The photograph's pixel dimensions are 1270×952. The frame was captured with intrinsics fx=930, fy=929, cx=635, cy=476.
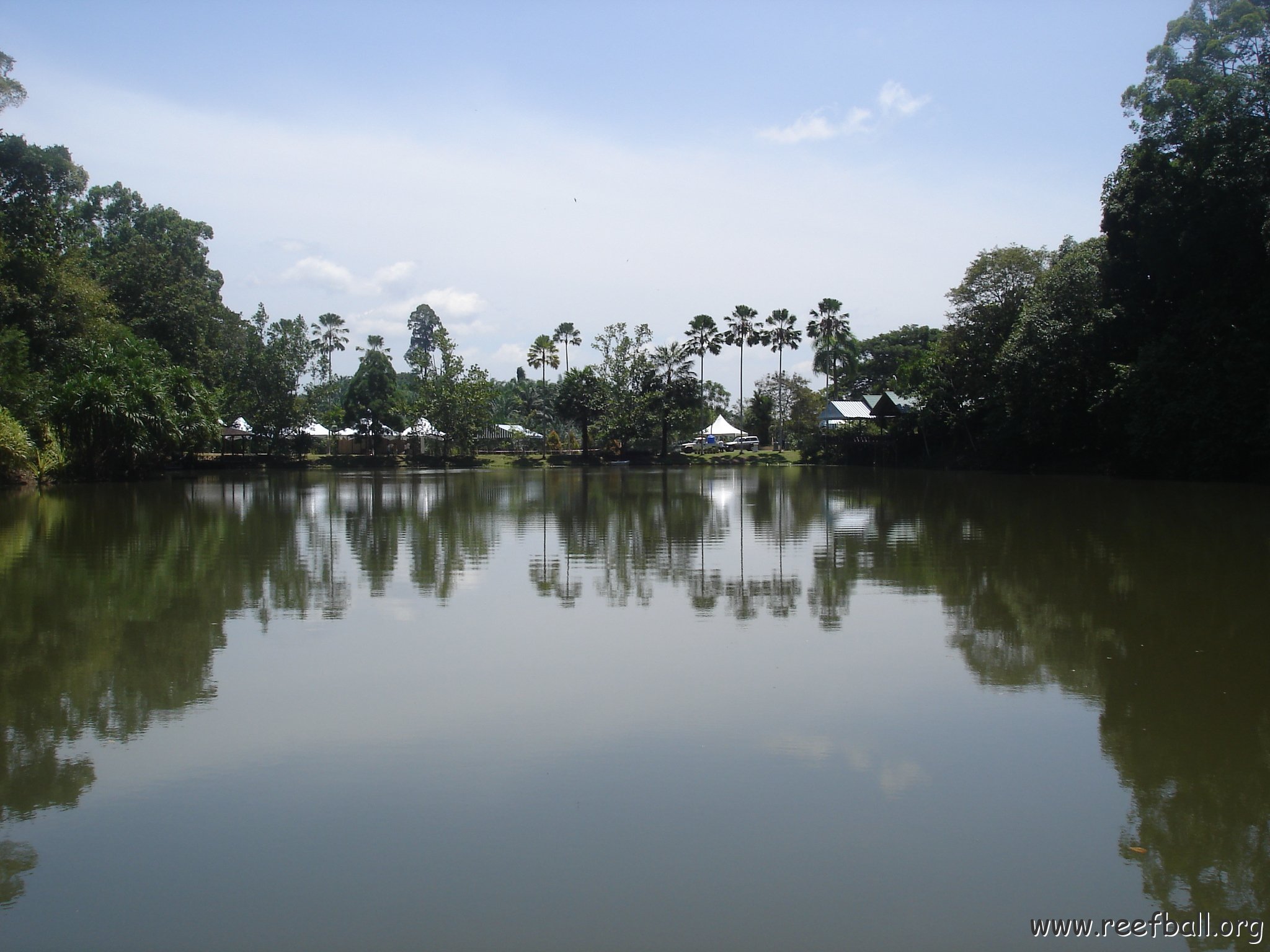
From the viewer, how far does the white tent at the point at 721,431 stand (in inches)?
2763

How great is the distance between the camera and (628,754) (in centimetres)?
518

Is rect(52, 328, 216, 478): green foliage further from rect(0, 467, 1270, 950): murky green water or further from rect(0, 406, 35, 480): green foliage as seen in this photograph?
rect(0, 467, 1270, 950): murky green water

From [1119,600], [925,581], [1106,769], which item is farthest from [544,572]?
[1106,769]

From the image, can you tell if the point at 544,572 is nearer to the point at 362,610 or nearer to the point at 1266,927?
the point at 362,610

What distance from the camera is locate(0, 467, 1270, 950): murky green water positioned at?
3.63 metres

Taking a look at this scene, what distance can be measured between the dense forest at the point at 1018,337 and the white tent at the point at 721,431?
11.5 metres

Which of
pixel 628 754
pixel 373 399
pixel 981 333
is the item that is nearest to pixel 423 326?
pixel 373 399

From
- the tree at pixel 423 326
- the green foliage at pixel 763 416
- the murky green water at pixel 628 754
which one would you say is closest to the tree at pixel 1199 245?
the murky green water at pixel 628 754

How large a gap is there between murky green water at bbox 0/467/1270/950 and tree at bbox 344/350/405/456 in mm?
52915

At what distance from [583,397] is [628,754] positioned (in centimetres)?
5729

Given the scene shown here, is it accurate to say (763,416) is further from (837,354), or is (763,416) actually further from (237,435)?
(237,435)

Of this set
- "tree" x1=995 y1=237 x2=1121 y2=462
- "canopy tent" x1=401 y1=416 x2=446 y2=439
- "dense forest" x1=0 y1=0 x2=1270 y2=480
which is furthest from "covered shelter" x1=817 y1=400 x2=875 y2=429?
"canopy tent" x1=401 y1=416 x2=446 y2=439

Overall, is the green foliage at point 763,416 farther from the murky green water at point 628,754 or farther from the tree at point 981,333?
the murky green water at point 628,754

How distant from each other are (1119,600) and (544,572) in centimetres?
661
